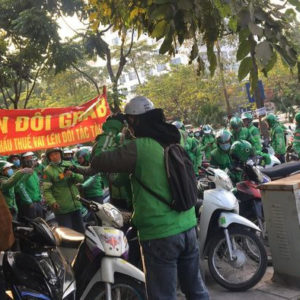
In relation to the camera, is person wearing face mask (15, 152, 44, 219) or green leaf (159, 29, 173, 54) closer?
green leaf (159, 29, 173, 54)

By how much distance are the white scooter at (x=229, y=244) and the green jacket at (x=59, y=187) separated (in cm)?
196

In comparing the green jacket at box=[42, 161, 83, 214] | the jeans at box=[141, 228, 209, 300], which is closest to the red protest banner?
the green jacket at box=[42, 161, 83, 214]

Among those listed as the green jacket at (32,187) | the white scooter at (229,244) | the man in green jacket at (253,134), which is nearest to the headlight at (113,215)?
the white scooter at (229,244)

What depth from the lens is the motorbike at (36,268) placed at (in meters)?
3.08

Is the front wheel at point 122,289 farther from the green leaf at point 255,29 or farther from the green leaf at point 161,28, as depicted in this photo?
the green leaf at point 255,29

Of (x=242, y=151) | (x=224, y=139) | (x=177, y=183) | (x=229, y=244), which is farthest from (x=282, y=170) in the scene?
(x=177, y=183)

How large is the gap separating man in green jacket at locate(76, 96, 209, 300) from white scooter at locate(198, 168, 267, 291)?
1628 mm

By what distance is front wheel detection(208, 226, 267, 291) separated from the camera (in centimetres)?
434

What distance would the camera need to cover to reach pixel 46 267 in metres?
3.20

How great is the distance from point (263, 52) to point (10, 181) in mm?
4526

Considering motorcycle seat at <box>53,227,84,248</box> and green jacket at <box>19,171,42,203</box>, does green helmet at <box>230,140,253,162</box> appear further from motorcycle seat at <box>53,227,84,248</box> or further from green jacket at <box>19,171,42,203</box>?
green jacket at <box>19,171,42,203</box>

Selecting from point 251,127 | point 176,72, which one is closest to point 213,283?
point 251,127

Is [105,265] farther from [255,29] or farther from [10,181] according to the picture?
[10,181]

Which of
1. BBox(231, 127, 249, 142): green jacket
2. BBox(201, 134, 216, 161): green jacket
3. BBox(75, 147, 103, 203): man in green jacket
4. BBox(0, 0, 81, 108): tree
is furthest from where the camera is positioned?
BBox(201, 134, 216, 161): green jacket
